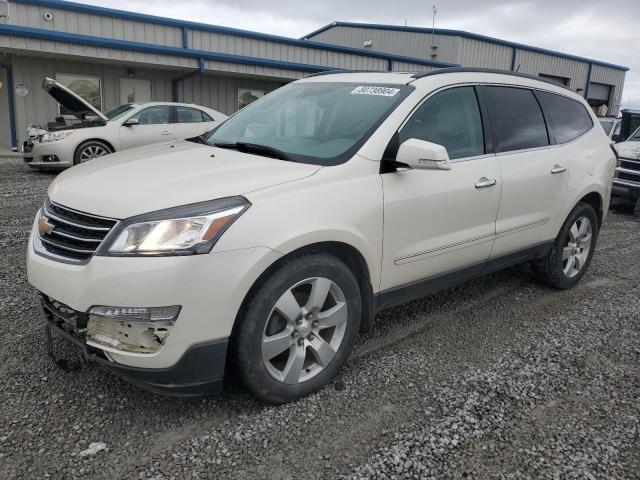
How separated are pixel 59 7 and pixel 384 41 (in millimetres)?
18088

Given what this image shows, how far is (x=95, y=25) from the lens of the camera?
15.0 m

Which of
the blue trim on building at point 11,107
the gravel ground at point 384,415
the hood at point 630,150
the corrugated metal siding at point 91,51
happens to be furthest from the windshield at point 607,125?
the blue trim on building at point 11,107

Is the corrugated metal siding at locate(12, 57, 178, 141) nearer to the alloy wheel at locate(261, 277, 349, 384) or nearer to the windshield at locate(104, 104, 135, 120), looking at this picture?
the windshield at locate(104, 104, 135, 120)

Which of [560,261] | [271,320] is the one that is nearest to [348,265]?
[271,320]

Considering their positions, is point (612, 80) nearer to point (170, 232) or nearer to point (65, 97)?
point (65, 97)

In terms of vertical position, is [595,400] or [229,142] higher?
[229,142]

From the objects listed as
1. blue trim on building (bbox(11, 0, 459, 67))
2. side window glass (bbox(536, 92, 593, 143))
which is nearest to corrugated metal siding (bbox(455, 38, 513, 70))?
blue trim on building (bbox(11, 0, 459, 67))

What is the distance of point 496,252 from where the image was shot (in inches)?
157

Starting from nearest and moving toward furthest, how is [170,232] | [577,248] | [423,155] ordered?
[170,232], [423,155], [577,248]

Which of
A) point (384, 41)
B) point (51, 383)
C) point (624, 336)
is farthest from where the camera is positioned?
point (384, 41)

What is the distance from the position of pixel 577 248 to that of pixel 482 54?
23.4 metres

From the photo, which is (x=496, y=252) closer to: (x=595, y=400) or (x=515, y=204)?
(x=515, y=204)

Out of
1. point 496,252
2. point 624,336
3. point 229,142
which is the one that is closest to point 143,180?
point 229,142

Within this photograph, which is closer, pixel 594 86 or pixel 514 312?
pixel 514 312
